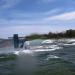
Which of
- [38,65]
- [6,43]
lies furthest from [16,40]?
[38,65]

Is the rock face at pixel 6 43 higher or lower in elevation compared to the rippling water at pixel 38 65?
higher

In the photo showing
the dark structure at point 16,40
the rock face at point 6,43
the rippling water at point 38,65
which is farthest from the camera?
the rock face at point 6,43

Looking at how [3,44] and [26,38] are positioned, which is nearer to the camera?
[3,44]

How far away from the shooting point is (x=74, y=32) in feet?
217

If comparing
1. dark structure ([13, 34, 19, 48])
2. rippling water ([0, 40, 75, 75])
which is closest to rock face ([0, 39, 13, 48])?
dark structure ([13, 34, 19, 48])

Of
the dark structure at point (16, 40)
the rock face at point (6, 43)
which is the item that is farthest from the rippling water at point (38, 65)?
the rock face at point (6, 43)

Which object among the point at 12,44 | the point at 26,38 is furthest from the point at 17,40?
the point at 26,38

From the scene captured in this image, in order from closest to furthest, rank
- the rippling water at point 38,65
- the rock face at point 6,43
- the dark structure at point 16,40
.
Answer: the rippling water at point 38,65
the dark structure at point 16,40
the rock face at point 6,43

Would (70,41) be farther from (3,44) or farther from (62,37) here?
(3,44)

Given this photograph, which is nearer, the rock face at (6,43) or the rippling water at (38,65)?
the rippling water at (38,65)

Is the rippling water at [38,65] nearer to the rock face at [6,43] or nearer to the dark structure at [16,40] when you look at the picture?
the dark structure at [16,40]

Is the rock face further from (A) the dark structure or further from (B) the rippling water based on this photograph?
(B) the rippling water

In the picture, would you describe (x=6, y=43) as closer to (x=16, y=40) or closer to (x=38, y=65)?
(x=16, y=40)

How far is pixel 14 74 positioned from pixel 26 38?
130 feet
